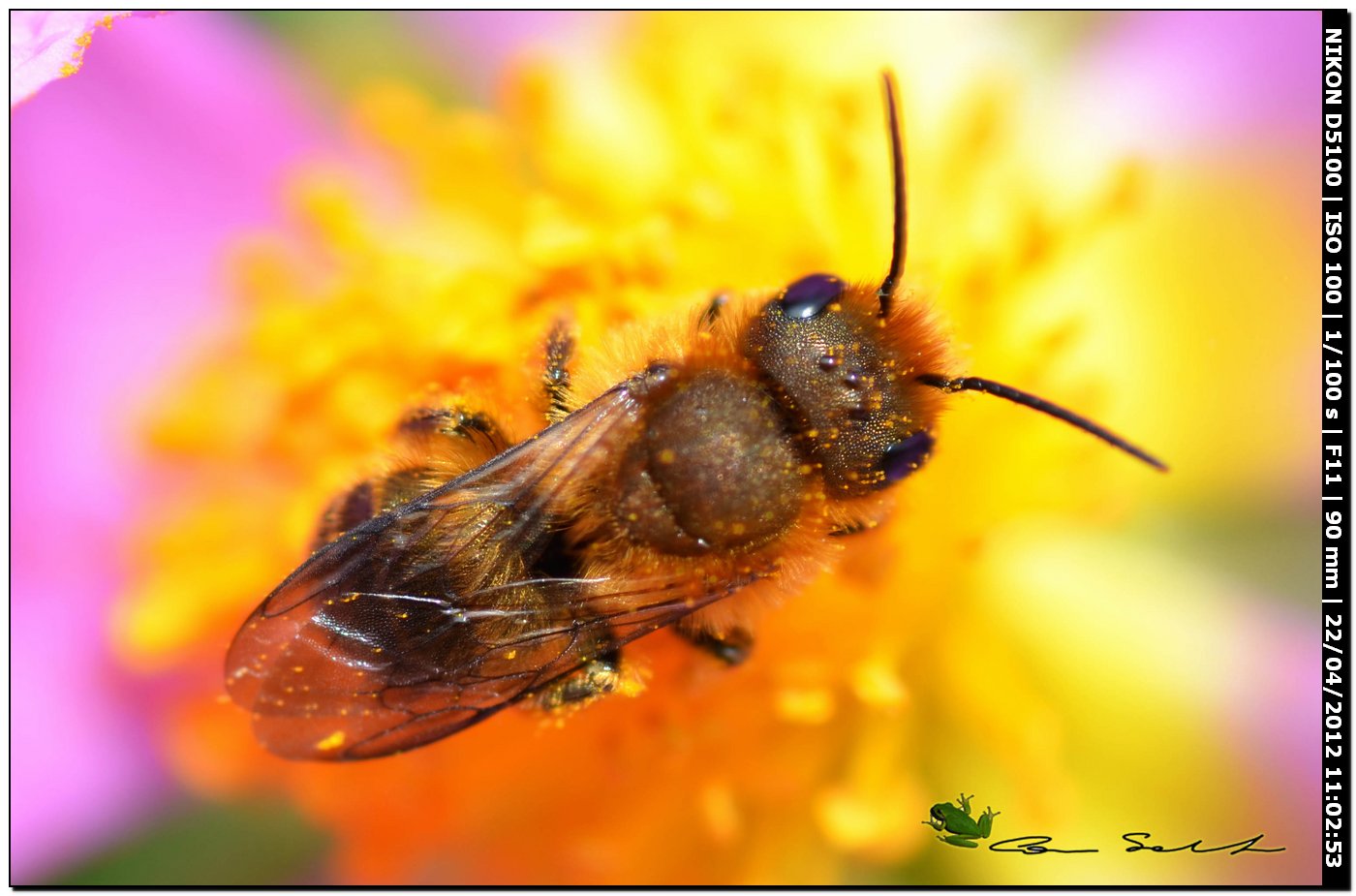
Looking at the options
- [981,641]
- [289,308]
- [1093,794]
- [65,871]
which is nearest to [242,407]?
[289,308]

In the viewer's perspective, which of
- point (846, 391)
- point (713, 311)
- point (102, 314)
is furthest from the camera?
point (102, 314)

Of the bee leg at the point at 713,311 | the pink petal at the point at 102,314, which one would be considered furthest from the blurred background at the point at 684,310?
the bee leg at the point at 713,311

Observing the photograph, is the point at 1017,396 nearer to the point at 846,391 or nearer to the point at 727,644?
the point at 846,391

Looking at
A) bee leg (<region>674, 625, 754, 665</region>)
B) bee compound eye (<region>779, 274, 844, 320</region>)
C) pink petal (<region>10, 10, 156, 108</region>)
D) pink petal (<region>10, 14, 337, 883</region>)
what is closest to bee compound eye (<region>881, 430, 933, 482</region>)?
bee compound eye (<region>779, 274, 844, 320</region>)

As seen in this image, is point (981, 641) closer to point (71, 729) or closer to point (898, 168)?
point (898, 168)

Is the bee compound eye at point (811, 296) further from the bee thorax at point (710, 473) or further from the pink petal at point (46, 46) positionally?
the pink petal at point (46, 46)

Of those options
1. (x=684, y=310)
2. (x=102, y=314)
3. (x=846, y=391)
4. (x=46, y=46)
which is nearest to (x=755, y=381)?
(x=846, y=391)
